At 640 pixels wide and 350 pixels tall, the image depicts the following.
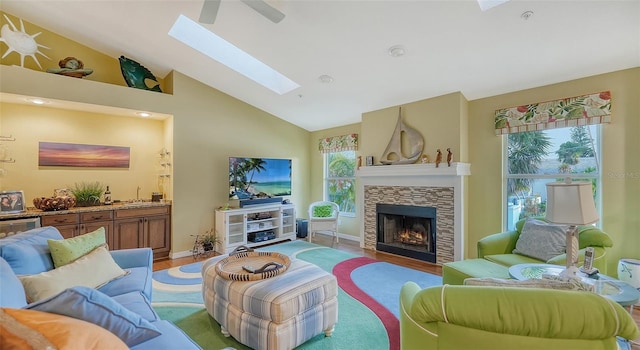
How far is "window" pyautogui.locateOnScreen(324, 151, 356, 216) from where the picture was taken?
5.61 meters

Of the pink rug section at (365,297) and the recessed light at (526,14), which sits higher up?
the recessed light at (526,14)

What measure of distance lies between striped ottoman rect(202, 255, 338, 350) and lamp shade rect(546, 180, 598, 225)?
68.8 inches

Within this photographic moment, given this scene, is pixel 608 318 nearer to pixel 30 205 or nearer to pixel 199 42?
pixel 199 42

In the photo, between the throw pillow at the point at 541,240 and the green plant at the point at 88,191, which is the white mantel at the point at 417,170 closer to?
the throw pillow at the point at 541,240

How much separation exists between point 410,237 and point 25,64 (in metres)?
5.88

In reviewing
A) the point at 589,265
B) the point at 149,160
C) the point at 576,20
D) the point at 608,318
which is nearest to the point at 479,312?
the point at 608,318

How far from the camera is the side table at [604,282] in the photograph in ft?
5.32

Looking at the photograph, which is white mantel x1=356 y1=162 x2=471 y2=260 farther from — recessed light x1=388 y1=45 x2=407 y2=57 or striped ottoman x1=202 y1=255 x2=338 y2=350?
striped ottoman x1=202 y1=255 x2=338 y2=350

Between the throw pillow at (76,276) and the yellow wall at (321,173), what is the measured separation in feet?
13.2

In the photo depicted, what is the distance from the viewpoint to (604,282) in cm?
187

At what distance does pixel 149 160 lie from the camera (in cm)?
453

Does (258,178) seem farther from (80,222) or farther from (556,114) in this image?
(556,114)

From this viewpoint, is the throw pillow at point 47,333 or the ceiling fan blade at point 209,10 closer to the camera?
the throw pillow at point 47,333

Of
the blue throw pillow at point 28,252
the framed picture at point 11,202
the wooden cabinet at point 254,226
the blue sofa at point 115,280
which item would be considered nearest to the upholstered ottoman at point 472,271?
the blue sofa at point 115,280
